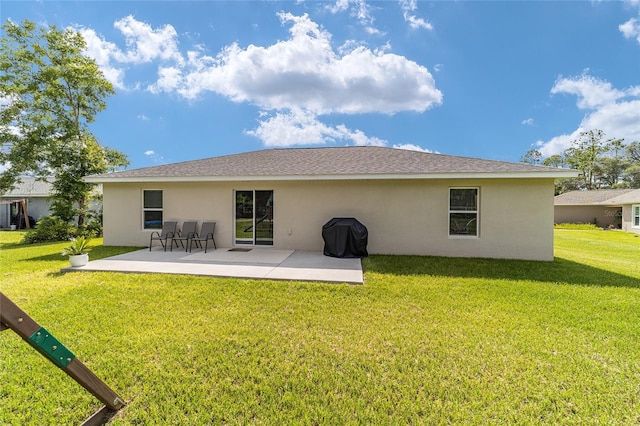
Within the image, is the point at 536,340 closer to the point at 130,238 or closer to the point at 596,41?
the point at 130,238

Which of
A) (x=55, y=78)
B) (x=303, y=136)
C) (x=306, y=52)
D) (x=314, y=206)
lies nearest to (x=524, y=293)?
(x=314, y=206)

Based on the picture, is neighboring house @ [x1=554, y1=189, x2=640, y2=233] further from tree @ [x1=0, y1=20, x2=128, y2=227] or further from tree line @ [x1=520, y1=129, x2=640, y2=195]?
tree @ [x1=0, y1=20, x2=128, y2=227]

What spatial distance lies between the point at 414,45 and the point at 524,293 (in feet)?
35.3

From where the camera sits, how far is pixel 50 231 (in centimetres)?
1195

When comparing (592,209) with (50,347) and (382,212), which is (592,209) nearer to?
(382,212)

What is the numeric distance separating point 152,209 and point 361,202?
7779 millimetres

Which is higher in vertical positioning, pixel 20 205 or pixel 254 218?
pixel 20 205

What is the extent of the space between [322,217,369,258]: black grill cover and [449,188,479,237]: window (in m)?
2.93

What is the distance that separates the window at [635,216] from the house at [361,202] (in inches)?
817

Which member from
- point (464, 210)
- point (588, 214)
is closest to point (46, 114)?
point (464, 210)

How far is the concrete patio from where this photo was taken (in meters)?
5.88

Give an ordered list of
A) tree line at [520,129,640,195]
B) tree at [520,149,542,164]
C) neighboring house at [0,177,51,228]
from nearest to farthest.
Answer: neighboring house at [0,177,51,228]
tree line at [520,129,640,195]
tree at [520,149,542,164]

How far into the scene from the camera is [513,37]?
1125 centimetres

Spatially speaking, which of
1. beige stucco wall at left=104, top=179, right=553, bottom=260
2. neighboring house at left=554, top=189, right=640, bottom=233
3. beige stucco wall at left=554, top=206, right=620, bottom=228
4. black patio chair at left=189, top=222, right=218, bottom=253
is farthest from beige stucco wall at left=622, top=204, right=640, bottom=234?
black patio chair at left=189, top=222, right=218, bottom=253
